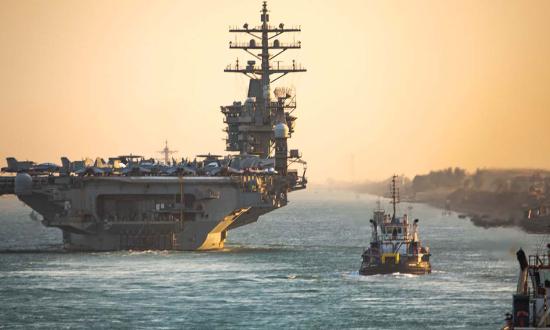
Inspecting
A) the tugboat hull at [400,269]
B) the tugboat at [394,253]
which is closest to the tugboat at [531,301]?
the tugboat at [394,253]

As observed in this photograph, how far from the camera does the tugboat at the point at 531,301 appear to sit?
3922 centimetres

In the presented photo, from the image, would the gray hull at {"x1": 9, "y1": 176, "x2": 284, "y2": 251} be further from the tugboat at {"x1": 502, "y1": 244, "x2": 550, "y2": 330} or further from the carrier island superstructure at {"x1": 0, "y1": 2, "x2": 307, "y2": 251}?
the tugboat at {"x1": 502, "y1": 244, "x2": 550, "y2": 330}

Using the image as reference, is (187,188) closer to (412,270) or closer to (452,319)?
(412,270)

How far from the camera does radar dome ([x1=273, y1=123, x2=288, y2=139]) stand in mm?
99062

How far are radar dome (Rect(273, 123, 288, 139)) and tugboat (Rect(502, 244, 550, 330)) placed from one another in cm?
5621

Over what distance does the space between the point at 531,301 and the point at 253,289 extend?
30343 mm

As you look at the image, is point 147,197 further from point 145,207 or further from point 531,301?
point 531,301

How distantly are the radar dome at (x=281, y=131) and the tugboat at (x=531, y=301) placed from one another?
5621cm

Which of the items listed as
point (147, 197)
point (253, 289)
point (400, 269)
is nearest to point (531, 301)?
point (253, 289)

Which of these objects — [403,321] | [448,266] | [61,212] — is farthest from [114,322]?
[61,212]

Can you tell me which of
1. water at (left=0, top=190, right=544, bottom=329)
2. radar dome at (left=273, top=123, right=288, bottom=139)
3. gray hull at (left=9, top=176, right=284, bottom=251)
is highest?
radar dome at (left=273, top=123, right=288, bottom=139)

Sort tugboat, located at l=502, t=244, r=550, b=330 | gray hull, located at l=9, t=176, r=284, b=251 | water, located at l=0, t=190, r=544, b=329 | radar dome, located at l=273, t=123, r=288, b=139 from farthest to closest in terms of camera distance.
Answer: radar dome, located at l=273, t=123, r=288, b=139 → gray hull, located at l=9, t=176, r=284, b=251 → water, located at l=0, t=190, r=544, b=329 → tugboat, located at l=502, t=244, r=550, b=330

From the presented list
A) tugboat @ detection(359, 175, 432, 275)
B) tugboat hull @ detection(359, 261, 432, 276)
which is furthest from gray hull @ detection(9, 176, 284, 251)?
tugboat hull @ detection(359, 261, 432, 276)

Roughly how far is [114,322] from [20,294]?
1140 centimetres
